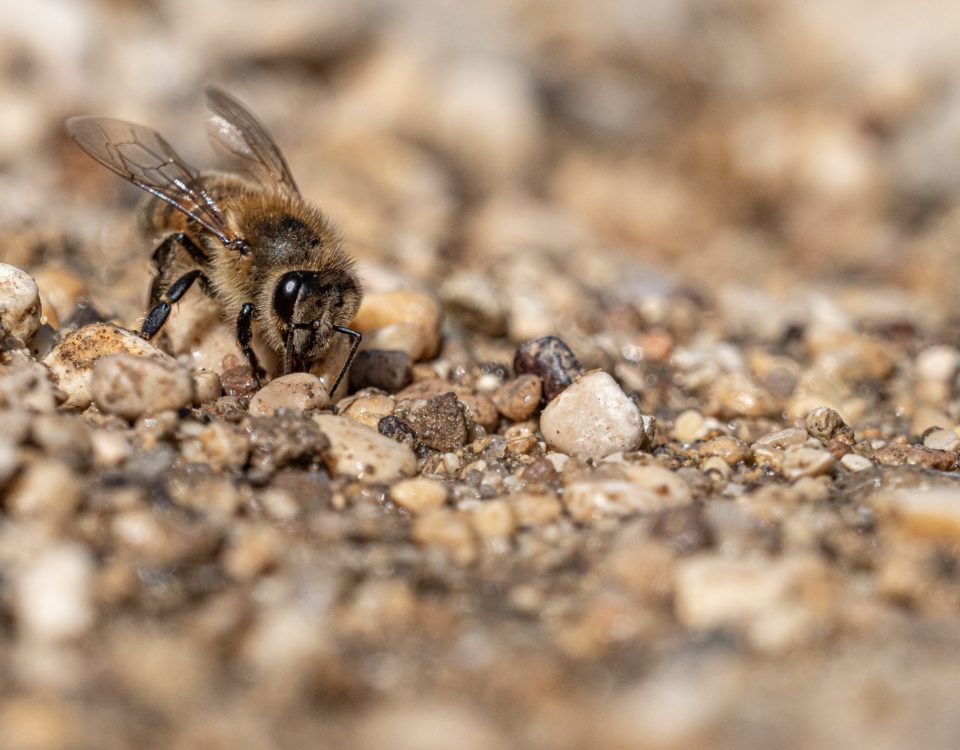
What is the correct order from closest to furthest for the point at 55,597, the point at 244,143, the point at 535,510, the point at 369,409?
the point at 55,597 < the point at 535,510 < the point at 369,409 < the point at 244,143

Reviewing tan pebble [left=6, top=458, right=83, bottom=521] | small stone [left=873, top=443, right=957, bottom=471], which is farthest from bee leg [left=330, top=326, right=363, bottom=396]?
small stone [left=873, top=443, right=957, bottom=471]

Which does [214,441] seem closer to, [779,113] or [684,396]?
[684,396]

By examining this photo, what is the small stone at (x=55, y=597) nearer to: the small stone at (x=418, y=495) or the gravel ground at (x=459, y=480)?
the gravel ground at (x=459, y=480)

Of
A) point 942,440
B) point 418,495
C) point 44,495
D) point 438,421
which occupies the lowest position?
point 44,495

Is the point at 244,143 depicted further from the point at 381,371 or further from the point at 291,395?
the point at 291,395

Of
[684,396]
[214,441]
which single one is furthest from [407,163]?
[214,441]

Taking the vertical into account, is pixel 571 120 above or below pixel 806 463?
above

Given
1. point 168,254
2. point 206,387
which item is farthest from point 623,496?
point 168,254

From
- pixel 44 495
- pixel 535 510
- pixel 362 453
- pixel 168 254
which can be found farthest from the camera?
pixel 168 254
